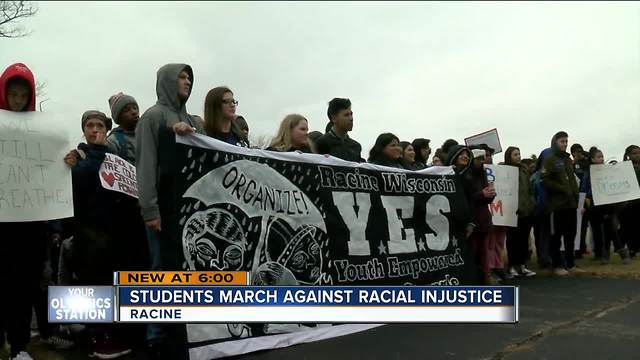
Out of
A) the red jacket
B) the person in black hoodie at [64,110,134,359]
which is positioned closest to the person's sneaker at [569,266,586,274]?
the person in black hoodie at [64,110,134,359]

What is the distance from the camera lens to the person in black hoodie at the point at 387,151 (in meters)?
6.07

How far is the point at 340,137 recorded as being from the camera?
5.77 meters

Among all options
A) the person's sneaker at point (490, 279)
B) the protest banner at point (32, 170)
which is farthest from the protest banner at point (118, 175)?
the person's sneaker at point (490, 279)

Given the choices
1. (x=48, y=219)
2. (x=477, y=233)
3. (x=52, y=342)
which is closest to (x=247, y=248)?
(x=48, y=219)

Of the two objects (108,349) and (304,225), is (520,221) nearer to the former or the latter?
(304,225)

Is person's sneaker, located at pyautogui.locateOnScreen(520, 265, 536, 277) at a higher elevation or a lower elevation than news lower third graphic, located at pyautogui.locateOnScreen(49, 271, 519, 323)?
lower

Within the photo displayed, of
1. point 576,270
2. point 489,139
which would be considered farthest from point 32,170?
point 576,270

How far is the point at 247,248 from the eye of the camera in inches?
162

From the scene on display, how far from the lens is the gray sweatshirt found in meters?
3.50

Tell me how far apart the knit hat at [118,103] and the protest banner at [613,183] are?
765 centimetres

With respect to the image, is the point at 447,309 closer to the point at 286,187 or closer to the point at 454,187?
the point at 286,187

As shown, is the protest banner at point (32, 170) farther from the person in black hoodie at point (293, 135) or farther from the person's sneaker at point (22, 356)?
the person in black hoodie at point (293, 135)

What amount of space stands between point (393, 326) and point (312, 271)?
88 centimetres

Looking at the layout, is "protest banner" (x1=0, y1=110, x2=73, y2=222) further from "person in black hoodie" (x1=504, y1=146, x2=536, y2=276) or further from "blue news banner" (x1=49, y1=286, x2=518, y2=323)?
"person in black hoodie" (x1=504, y1=146, x2=536, y2=276)
